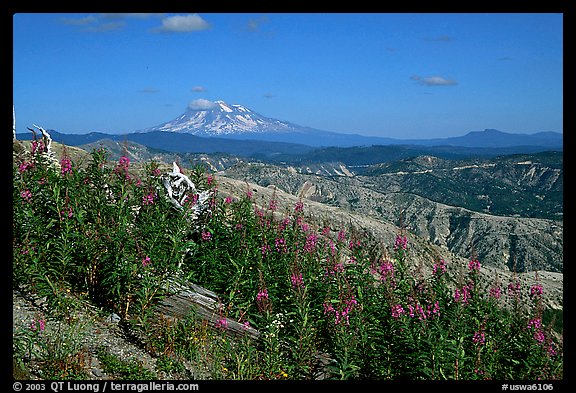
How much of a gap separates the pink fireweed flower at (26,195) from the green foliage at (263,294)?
0.26 feet

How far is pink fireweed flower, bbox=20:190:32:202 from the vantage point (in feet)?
24.6

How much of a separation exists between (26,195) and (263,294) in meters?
4.16

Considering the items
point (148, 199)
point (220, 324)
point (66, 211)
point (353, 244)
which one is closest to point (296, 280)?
point (220, 324)

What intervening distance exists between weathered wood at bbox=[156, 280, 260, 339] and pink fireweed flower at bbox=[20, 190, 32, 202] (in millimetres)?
2710

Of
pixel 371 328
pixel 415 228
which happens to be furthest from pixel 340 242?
pixel 415 228

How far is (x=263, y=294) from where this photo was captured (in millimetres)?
6750

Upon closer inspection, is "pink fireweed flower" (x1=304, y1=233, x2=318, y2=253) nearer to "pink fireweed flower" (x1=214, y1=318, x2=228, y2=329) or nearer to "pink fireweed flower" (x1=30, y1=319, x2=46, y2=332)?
"pink fireweed flower" (x1=214, y1=318, x2=228, y2=329)

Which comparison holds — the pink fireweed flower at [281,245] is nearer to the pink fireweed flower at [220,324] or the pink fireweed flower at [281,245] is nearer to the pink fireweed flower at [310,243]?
the pink fireweed flower at [310,243]

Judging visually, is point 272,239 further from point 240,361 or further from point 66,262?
point 66,262

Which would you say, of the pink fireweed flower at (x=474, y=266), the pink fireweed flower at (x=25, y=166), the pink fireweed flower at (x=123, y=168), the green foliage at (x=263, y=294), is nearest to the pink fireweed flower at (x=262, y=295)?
the green foliage at (x=263, y=294)

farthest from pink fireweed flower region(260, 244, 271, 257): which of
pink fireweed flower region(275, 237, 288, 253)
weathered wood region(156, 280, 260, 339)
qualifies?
weathered wood region(156, 280, 260, 339)

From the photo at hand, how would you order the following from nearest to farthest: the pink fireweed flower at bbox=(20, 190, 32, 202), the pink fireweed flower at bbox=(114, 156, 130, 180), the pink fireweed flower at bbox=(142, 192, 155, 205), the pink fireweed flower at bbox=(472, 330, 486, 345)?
1. the pink fireweed flower at bbox=(472, 330, 486, 345)
2. the pink fireweed flower at bbox=(20, 190, 32, 202)
3. the pink fireweed flower at bbox=(142, 192, 155, 205)
4. the pink fireweed flower at bbox=(114, 156, 130, 180)

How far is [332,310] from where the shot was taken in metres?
6.80
